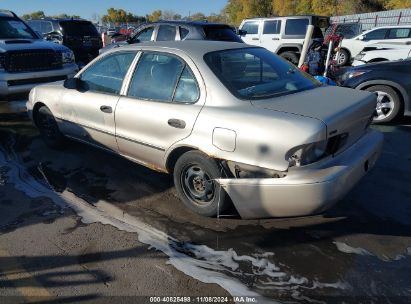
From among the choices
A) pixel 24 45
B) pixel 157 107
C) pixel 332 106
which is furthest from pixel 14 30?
pixel 332 106

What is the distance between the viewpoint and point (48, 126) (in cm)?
536

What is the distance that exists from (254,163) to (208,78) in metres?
0.92

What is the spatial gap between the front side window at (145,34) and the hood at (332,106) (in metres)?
6.93

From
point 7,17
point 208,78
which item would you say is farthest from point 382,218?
point 7,17

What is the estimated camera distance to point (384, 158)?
16.4 ft

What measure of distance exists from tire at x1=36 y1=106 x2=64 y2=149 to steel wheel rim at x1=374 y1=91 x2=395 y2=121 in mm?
5240

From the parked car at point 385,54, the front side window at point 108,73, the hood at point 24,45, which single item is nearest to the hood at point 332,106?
the front side window at point 108,73

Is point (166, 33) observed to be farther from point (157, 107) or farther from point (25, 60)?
point (157, 107)

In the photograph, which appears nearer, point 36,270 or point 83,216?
point 36,270

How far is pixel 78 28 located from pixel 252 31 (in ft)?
22.7

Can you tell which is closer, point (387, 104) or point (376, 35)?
point (387, 104)

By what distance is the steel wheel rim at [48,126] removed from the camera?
5254 mm

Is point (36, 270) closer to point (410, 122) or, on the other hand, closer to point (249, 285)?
point (249, 285)

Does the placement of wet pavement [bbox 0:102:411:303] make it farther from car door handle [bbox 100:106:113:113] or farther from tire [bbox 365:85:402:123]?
tire [bbox 365:85:402:123]
